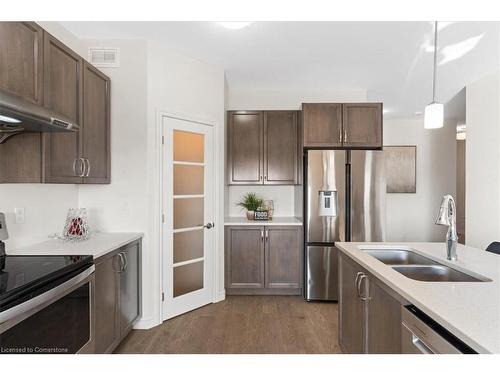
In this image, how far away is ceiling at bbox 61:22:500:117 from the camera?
246 centimetres

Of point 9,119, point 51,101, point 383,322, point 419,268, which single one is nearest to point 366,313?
point 383,322

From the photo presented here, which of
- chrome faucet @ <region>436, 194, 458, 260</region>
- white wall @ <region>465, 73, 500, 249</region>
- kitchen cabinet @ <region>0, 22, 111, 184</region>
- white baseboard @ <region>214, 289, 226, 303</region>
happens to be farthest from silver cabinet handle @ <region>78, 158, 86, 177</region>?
white wall @ <region>465, 73, 500, 249</region>

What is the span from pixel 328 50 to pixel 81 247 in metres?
2.83

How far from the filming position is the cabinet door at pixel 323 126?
135 inches

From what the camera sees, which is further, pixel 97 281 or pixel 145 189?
pixel 145 189

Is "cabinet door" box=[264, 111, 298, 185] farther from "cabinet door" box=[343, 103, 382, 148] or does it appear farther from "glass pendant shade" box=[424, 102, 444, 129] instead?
"glass pendant shade" box=[424, 102, 444, 129]

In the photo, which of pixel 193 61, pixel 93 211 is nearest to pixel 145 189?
pixel 93 211

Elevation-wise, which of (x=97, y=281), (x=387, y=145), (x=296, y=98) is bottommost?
(x=97, y=281)

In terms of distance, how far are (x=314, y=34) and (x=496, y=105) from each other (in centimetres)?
232

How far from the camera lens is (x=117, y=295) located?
2.14 metres

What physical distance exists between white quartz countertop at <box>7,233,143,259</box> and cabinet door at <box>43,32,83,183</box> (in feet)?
1.53

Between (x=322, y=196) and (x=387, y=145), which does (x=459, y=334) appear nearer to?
(x=322, y=196)

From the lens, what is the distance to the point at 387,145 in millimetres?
5633
